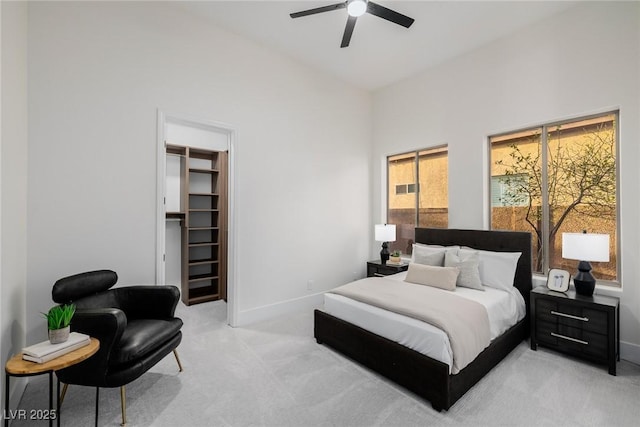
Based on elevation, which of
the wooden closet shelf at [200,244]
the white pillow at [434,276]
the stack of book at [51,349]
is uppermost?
the wooden closet shelf at [200,244]

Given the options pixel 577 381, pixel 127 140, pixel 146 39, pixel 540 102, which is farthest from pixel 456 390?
pixel 146 39

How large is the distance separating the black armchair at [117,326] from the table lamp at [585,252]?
353 cm

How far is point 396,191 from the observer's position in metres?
4.80

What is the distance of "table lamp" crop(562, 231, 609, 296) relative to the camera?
2.47 m

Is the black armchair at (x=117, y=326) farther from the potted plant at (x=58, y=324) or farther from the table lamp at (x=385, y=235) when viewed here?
the table lamp at (x=385, y=235)

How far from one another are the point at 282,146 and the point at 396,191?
83.6 inches

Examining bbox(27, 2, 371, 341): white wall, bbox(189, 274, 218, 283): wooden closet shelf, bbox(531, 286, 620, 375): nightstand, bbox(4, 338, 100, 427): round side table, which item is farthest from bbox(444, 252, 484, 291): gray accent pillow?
bbox(189, 274, 218, 283): wooden closet shelf

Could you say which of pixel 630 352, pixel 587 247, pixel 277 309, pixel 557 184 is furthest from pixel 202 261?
pixel 630 352

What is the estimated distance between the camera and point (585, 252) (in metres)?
2.53

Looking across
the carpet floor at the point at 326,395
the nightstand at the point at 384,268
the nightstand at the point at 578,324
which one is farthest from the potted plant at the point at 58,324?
the nightstand at the point at 578,324

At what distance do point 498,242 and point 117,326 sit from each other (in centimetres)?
372

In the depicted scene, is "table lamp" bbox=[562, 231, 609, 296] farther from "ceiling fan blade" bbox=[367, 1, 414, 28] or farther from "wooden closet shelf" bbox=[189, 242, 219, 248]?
"wooden closet shelf" bbox=[189, 242, 219, 248]

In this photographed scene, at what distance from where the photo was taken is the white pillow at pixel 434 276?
9.63 ft

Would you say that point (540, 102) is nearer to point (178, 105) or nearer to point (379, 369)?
point (379, 369)
